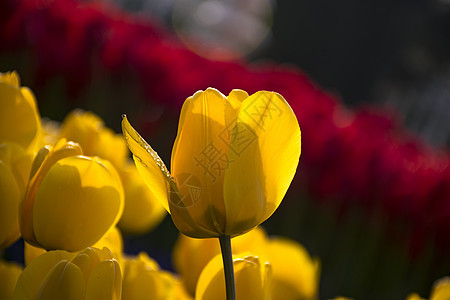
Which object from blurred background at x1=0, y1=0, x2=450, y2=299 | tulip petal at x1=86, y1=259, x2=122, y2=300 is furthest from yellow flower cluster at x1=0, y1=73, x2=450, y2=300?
blurred background at x1=0, y1=0, x2=450, y2=299

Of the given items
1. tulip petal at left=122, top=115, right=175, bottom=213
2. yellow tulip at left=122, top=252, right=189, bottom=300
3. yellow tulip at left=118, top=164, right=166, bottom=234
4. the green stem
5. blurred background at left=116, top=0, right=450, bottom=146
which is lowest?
blurred background at left=116, top=0, right=450, bottom=146

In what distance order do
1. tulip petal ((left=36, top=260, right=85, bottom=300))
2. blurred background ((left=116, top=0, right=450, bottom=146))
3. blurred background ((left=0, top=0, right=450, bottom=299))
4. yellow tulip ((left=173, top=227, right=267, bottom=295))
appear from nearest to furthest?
tulip petal ((left=36, top=260, right=85, bottom=300)) < yellow tulip ((left=173, top=227, right=267, bottom=295)) < blurred background ((left=0, top=0, right=450, bottom=299)) < blurred background ((left=116, top=0, right=450, bottom=146))

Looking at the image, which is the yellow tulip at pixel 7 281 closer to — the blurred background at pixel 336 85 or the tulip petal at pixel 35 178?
the tulip petal at pixel 35 178

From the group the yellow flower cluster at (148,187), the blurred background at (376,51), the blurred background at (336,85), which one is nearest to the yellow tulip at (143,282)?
the yellow flower cluster at (148,187)

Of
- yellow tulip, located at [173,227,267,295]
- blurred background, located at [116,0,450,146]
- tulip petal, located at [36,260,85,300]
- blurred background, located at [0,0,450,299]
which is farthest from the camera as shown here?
blurred background, located at [116,0,450,146]

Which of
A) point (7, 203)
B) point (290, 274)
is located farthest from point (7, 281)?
point (290, 274)

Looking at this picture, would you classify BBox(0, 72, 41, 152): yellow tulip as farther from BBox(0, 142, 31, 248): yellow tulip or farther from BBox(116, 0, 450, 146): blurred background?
BBox(116, 0, 450, 146): blurred background

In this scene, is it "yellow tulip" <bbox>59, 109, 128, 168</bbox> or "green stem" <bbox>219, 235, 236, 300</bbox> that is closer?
"green stem" <bbox>219, 235, 236, 300</bbox>
